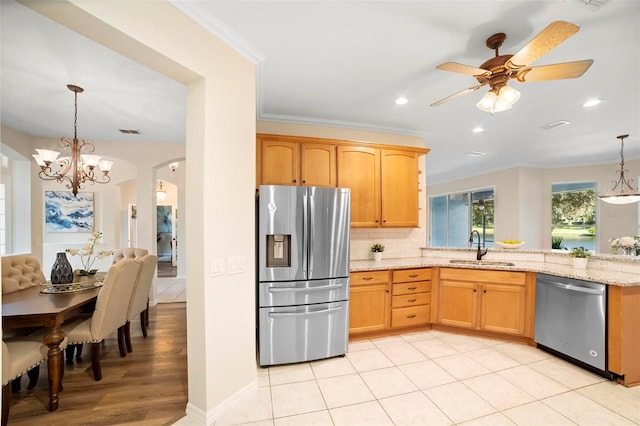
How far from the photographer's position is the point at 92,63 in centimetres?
243

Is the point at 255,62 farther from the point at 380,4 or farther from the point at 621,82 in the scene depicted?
the point at 621,82

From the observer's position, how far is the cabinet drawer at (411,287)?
3.42 m

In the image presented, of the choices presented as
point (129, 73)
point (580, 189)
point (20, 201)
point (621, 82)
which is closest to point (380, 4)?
point (129, 73)

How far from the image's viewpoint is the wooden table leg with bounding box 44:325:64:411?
2.13m

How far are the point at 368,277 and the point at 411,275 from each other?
592 millimetres

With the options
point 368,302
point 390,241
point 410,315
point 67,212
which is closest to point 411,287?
point 410,315

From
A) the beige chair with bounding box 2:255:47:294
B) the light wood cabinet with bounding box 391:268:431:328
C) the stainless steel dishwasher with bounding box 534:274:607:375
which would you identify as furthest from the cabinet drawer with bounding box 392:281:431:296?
the beige chair with bounding box 2:255:47:294

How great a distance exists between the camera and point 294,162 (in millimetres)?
3406

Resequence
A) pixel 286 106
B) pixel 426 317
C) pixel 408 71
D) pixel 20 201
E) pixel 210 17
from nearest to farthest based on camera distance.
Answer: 1. pixel 210 17
2. pixel 408 71
3. pixel 286 106
4. pixel 426 317
5. pixel 20 201

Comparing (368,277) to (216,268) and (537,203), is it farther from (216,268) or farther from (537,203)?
(537,203)

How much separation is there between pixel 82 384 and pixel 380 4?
3798mm

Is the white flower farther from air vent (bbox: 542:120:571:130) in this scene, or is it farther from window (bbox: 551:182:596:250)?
window (bbox: 551:182:596:250)

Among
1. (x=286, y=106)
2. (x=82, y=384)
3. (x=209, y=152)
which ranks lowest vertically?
(x=82, y=384)

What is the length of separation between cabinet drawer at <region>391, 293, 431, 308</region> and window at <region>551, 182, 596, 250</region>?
4.77 metres
